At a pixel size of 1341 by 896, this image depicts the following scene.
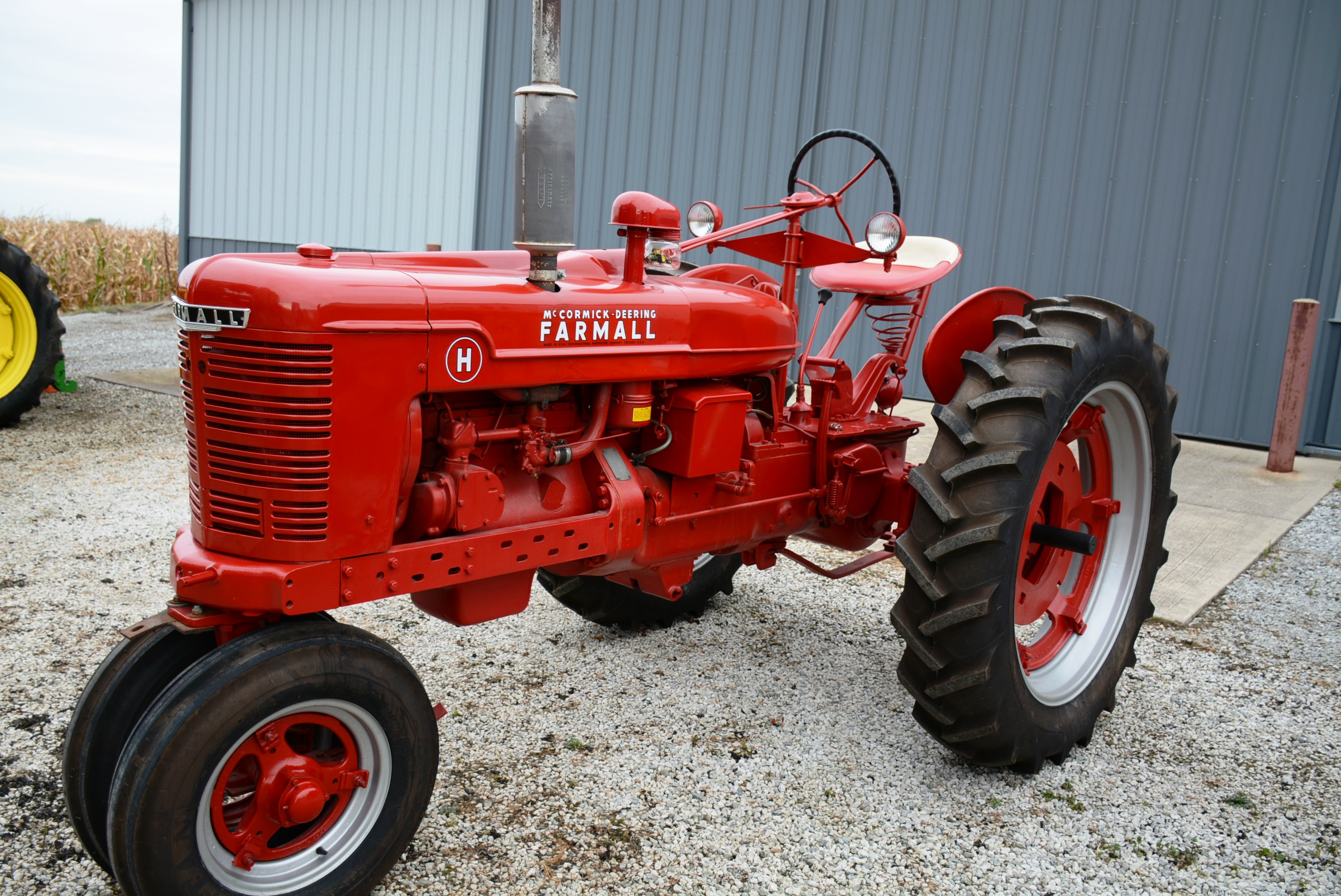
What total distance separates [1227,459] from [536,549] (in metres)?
6.02

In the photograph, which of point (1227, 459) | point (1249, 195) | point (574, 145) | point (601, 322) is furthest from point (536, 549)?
point (1249, 195)

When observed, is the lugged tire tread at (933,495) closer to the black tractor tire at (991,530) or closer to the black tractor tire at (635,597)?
the black tractor tire at (991,530)

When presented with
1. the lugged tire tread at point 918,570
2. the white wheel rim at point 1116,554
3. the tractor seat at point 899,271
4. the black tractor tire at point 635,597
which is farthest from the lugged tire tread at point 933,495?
the black tractor tire at point 635,597

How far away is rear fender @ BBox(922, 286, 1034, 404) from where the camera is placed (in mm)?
3182

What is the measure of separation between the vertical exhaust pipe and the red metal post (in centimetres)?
574

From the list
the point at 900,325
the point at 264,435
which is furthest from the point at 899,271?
the point at 264,435

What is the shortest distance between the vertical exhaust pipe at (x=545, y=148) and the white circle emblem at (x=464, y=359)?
23cm

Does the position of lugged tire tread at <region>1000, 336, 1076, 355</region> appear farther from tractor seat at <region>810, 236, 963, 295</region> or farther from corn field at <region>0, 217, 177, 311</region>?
corn field at <region>0, 217, 177, 311</region>

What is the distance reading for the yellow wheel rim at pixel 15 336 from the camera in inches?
253

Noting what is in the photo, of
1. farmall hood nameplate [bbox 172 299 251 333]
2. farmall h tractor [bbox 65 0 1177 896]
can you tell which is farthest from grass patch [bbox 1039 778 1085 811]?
farmall hood nameplate [bbox 172 299 251 333]

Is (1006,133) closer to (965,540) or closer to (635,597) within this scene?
(635,597)

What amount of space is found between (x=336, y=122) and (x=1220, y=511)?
419 inches

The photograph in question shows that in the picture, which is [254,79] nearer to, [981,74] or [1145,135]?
[981,74]

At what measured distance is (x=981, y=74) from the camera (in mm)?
7527
